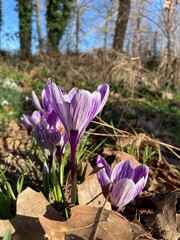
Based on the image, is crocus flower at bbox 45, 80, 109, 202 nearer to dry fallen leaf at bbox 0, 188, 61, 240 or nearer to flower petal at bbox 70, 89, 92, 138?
flower petal at bbox 70, 89, 92, 138

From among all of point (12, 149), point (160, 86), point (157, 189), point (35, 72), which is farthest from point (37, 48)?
point (157, 189)

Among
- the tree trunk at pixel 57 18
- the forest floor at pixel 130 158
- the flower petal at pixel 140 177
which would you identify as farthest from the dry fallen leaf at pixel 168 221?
the tree trunk at pixel 57 18

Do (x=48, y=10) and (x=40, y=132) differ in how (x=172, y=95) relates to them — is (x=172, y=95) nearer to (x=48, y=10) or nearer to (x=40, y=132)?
(x=40, y=132)

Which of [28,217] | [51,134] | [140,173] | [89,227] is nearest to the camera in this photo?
[89,227]

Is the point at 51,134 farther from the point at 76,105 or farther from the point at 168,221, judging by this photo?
the point at 168,221

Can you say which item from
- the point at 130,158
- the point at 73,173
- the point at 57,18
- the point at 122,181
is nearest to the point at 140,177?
the point at 122,181

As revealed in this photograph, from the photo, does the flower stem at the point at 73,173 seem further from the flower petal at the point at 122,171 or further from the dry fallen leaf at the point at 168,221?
the dry fallen leaf at the point at 168,221

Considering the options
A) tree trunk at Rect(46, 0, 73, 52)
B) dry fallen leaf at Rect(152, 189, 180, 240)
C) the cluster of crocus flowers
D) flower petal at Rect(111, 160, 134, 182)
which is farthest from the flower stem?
tree trunk at Rect(46, 0, 73, 52)
